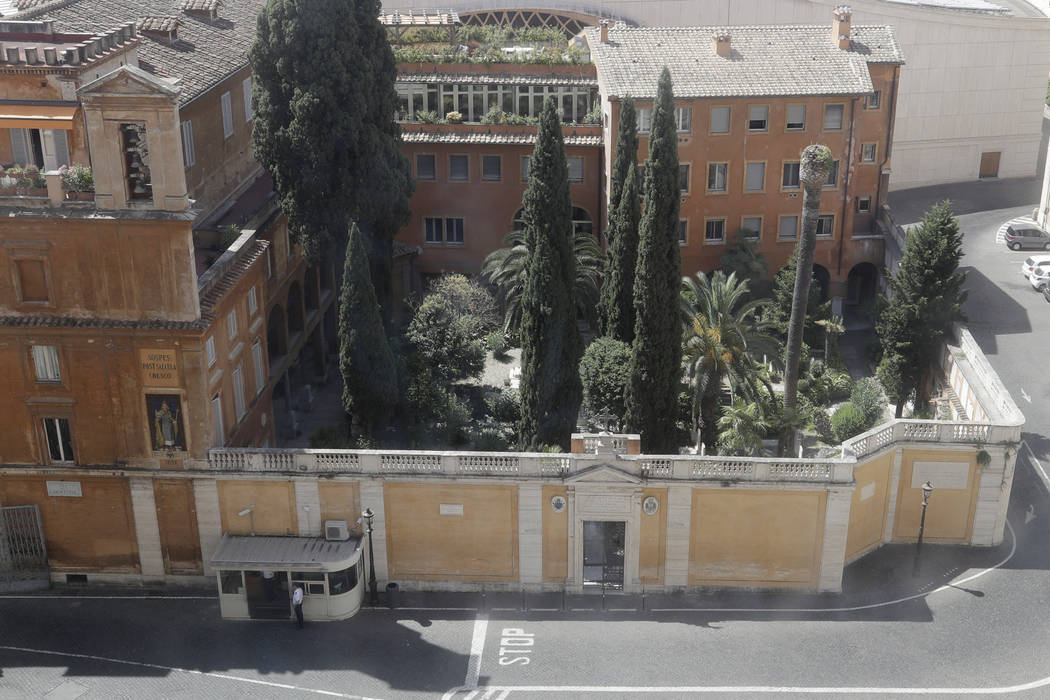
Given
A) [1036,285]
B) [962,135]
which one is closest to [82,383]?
[1036,285]

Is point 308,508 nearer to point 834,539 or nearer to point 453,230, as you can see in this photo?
point 834,539

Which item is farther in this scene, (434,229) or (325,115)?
(434,229)

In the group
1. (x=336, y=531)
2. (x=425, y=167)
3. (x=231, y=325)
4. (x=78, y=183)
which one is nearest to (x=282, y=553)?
(x=336, y=531)

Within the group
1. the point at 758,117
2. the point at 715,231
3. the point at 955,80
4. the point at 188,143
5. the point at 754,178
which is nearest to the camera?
the point at 188,143

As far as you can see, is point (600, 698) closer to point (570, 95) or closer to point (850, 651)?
point (850, 651)

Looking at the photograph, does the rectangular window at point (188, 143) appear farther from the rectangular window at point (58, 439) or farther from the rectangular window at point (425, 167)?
the rectangular window at point (425, 167)

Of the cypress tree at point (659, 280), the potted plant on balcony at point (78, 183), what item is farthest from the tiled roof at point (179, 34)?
the cypress tree at point (659, 280)
